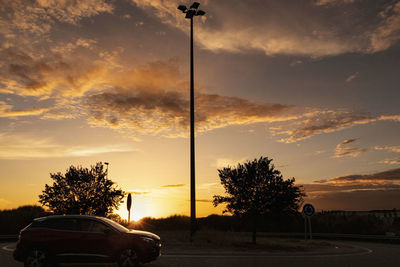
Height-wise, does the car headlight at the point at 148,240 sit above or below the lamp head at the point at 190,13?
below

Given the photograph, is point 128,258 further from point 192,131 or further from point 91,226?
point 192,131

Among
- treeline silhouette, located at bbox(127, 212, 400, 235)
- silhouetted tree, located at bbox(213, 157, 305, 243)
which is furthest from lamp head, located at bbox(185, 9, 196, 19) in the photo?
treeline silhouette, located at bbox(127, 212, 400, 235)

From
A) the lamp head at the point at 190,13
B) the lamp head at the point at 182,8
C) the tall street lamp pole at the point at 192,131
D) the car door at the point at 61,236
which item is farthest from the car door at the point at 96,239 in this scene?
the lamp head at the point at 182,8

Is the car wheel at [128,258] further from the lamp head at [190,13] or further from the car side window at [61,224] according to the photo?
the lamp head at [190,13]

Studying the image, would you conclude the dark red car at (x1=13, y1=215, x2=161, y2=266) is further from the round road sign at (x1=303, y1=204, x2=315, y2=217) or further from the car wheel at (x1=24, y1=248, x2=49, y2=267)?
the round road sign at (x1=303, y1=204, x2=315, y2=217)

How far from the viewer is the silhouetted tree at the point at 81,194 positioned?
111ft

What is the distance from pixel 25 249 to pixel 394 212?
149 ft

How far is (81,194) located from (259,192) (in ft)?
59.5

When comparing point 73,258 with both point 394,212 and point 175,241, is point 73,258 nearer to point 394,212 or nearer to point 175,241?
point 175,241

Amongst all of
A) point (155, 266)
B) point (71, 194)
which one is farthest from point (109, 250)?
point (71, 194)

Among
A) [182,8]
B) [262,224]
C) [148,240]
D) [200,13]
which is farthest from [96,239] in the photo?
[262,224]

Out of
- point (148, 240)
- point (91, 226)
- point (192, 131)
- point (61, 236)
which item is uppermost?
point (192, 131)

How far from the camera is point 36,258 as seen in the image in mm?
11297

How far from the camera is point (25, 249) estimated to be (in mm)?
11375
